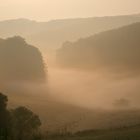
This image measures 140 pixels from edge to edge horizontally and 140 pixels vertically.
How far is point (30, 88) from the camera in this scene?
10369cm

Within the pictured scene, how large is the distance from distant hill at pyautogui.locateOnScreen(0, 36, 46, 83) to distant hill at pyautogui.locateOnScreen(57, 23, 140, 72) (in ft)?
105

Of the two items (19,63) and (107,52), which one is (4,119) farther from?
(107,52)

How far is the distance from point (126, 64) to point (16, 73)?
44.2m

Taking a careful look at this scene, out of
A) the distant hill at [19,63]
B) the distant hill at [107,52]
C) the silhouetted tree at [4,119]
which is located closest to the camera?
the silhouetted tree at [4,119]

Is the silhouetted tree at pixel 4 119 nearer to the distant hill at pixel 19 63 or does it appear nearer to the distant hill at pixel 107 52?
the distant hill at pixel 19 63

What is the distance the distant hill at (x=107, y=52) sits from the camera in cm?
14600

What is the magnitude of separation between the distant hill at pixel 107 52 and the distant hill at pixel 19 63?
31.9 meters

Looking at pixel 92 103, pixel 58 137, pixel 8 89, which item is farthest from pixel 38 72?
pixel 58 137

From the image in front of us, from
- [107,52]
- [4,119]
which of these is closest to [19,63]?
[107,52]

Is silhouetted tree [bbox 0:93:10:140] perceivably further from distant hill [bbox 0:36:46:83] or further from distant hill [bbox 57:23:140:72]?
distant hill [bbox 57:23:140:72]

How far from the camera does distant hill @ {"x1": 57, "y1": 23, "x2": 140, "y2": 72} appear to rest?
146 meters

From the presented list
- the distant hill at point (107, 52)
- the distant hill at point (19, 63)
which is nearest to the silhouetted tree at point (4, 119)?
the distant hill at point (19, 63)

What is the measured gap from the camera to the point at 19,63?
111 meters

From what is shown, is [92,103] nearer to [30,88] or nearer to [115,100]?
[115,100]
